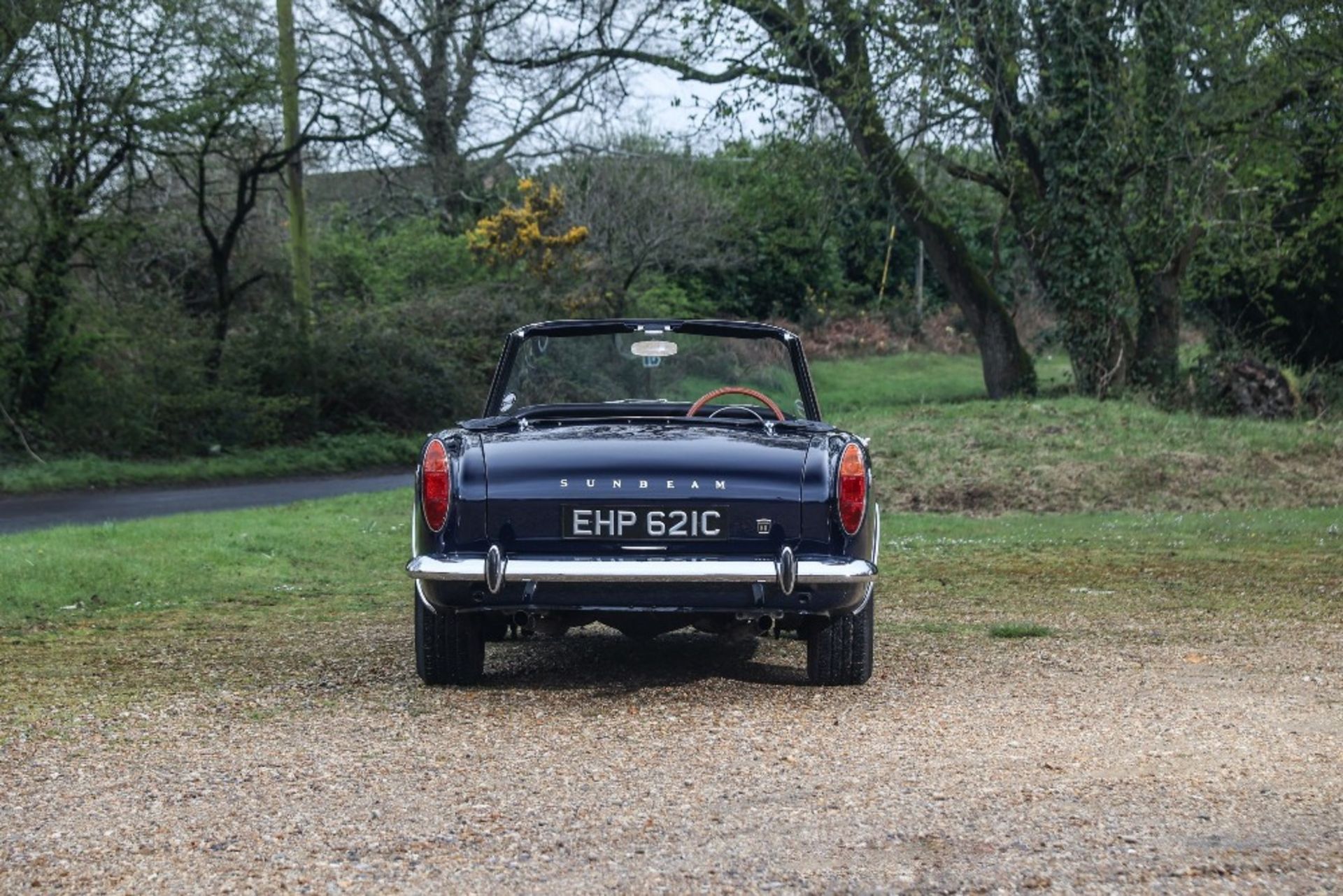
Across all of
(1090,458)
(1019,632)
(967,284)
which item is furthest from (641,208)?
(1019,632)

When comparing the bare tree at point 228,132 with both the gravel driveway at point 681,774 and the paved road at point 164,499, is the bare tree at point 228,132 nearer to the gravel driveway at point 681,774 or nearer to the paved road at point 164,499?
the paved road at point 164,499

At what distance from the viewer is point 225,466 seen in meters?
25.1

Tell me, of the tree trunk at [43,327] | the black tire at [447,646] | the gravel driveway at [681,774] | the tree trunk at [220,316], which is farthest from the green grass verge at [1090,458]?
the black tire at [447,646]

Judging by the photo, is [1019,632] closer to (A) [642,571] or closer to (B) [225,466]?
(A) [642,571]

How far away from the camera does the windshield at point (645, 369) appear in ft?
27.1

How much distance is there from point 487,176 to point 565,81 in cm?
1102

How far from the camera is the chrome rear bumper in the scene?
21.9 ft

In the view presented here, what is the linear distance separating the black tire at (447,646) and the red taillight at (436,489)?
422 mm

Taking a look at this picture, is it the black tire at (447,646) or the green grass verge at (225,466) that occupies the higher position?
the black tire at (447,646)

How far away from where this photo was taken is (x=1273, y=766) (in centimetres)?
555

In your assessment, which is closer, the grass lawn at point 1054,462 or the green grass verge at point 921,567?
the green grass verge at point 921,567

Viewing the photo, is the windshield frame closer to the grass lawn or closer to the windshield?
the windshield

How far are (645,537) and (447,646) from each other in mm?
1031

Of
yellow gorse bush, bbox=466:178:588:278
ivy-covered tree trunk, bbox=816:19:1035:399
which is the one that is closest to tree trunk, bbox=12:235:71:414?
ivy-covered tree trunk, bbox=816:19:1035:399
